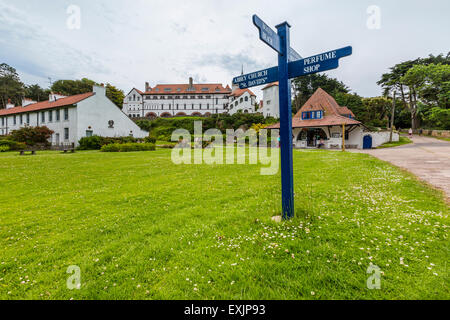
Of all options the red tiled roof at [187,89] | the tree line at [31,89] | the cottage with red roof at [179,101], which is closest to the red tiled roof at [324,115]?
A: the cottage with red roof at [179,101]

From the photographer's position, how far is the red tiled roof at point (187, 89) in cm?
6850

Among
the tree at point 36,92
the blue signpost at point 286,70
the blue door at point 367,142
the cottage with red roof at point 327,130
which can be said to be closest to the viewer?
the blue signpost at point 286,70

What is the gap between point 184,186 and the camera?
7348 mm

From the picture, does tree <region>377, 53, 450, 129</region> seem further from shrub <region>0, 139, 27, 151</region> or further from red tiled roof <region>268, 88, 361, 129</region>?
shrub <region>0, 139, 27, 151</region>

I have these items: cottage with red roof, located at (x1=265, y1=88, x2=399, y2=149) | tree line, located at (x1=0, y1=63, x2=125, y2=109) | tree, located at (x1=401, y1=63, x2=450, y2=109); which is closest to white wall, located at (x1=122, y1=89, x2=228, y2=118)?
tree line, located at (x1=0, y1=63, x2=125, y2=109)

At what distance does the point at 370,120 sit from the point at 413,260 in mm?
60020

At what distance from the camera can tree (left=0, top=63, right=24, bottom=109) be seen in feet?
192

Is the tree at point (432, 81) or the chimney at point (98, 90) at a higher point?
the tree at point (432, 81)

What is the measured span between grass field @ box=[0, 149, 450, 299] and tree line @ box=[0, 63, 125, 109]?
226ft

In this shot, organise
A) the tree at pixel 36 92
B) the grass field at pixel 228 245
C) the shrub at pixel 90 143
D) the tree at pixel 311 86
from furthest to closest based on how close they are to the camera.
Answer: the tree at pixel 36 92 → the tree at pixel 311 86 → the shrub at pixel 90 143 → the grass field at pixel 228 245

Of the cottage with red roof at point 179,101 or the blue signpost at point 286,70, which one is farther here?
the cottage with red roof at point 179,101

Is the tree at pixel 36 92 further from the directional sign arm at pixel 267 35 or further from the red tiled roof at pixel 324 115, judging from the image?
the directional sign arm at pixel 267 35

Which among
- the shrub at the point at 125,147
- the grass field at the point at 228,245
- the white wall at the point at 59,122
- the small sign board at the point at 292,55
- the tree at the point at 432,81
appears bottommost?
the grass field at the point at 228,245
